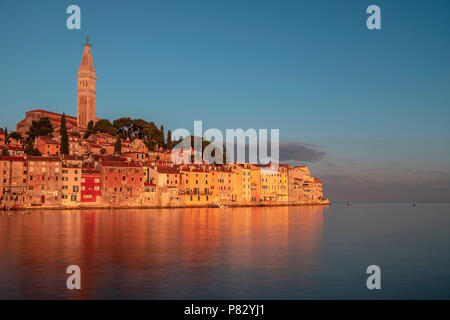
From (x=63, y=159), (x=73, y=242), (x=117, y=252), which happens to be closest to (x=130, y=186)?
(x=63, y=159)

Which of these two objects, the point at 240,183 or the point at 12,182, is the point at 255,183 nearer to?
the point at 240,183

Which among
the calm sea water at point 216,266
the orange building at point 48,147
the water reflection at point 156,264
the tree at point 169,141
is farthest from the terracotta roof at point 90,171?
the water reflection at point 156,264

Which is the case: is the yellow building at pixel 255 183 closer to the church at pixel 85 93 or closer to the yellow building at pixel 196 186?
the yellow building at pixel 196 186

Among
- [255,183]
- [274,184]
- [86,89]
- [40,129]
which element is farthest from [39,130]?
[274,184]

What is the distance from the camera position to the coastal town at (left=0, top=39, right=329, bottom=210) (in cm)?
6869

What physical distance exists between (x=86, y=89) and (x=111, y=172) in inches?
1927

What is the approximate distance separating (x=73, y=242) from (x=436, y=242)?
25.3 metres

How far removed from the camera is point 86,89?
115 meters

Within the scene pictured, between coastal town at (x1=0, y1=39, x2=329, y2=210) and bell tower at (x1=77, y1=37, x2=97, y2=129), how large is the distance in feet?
0.82

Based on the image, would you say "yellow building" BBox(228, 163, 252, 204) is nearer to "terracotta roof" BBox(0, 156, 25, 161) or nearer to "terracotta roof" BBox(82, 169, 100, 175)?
"terracotta roof" BBox(82, 169, 100, 175)

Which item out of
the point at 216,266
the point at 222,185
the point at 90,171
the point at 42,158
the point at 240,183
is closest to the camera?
the point at 216,266

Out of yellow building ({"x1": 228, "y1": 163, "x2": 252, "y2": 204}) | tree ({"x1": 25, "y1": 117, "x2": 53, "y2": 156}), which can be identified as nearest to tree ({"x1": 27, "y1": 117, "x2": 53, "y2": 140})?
tree ({"x1": 25, "y1": 117, "x2": 53, "y2": 156})

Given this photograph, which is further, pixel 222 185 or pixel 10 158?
pixel 222 185
